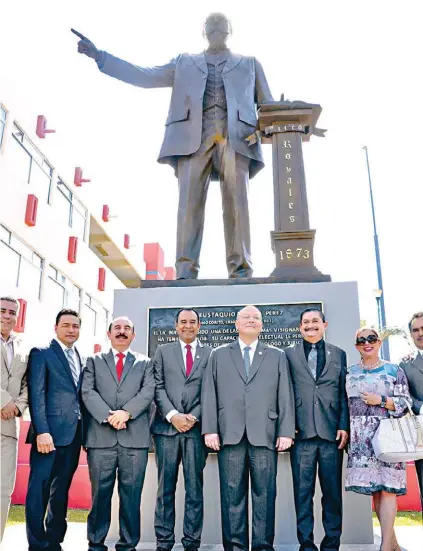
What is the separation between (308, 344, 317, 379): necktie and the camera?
13.0 ft

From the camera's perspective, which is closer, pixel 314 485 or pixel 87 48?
pixel 314 485

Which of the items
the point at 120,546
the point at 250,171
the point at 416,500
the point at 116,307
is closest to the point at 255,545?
the point at 120,546

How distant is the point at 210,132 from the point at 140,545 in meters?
3.85

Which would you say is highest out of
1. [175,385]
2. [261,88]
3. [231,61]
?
[231,61]

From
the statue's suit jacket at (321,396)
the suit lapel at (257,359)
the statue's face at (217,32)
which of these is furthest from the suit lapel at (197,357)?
the statue's face at (217,32)

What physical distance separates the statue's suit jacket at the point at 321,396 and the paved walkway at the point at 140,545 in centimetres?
102

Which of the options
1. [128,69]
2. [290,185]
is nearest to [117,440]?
[290,185]

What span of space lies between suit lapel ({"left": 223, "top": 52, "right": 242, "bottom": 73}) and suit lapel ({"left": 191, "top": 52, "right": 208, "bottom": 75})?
8.4 inches

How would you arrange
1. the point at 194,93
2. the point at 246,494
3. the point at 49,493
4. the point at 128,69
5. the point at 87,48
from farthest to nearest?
the point at 128,69 → the point at 194,93 → the point at 87,48 → the point at 49,493 → the point at 246,494

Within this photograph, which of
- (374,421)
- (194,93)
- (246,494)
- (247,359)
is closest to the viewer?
(246,494)

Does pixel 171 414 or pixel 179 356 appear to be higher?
pixel 179 356

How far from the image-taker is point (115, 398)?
155 inches

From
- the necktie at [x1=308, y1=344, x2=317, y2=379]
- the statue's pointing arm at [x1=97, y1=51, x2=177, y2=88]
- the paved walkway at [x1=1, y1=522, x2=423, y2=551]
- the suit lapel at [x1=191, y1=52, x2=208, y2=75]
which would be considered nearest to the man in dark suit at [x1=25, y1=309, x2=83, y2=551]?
the paved walkway at [x1=1, y1=522, x2=423, y2=551]

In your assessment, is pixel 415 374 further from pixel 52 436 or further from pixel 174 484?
pixel 52 436
